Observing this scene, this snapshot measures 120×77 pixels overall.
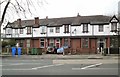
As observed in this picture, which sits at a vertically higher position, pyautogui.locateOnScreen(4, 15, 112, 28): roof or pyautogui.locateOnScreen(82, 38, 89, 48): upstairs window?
pyautogui.locateOnScreen(4, 15, 112, 28): roof

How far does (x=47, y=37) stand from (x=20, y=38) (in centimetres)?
729

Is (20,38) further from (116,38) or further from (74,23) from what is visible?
(116,38)

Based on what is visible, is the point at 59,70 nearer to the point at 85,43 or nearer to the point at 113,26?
the point at 113,26

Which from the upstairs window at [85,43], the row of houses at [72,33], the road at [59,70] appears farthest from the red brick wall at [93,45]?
the road at [59,70]

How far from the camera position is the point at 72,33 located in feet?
184

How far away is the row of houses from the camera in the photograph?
2105 inches

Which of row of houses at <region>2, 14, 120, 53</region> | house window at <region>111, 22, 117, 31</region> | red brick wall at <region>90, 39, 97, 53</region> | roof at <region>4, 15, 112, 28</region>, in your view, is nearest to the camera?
house window at <region>111, 22, 117, 31</region>

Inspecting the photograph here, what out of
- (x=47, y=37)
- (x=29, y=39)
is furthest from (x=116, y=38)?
(x=29, y=39)

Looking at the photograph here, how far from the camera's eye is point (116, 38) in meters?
51.8

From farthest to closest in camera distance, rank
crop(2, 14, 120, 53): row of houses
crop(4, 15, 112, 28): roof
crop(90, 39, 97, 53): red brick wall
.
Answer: crop(4, 15, 112, 28): roof → crop(2, 14, 120, 53): row of houses → crop(90, 39, 97, 53): red brick wall

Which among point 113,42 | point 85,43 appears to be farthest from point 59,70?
point 85,43

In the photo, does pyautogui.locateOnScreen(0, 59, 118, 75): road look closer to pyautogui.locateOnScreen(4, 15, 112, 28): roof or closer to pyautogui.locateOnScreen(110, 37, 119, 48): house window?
pyautogui.locateOnScreen(110, 37, 119, 48): house window

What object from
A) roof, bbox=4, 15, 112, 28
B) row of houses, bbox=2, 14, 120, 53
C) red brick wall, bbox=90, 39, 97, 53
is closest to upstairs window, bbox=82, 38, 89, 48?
row of houses, bbox=2, 14, 120, 53

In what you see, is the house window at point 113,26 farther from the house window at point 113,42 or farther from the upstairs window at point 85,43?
the upstairs window at point 85,43
